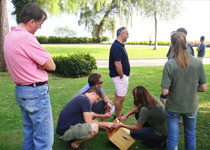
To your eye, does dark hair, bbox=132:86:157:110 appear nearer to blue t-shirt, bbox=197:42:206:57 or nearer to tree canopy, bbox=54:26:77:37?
blue t-shirt, bbox=197:42:206:57

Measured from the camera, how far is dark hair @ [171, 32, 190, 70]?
8.29 feet

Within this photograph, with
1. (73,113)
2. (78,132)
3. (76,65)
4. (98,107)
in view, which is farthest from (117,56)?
(76,65)

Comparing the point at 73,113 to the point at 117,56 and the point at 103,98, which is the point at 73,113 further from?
the point at 117,56

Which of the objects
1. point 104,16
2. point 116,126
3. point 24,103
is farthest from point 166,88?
point 104,16

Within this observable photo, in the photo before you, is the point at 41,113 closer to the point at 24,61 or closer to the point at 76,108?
the point at 24,61

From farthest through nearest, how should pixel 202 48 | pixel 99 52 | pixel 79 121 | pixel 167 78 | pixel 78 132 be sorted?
1. pixel 99 52
2. pixel 202 48
3. pixel 79 121
4. pixel 78 132
5. pixel 167 78

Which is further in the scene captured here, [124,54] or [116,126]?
[124,54]

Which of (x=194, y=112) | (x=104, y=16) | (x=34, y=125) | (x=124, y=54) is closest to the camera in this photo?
(x=34, y=125)

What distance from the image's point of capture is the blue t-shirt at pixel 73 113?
3.20 m

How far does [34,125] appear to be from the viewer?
2432mm

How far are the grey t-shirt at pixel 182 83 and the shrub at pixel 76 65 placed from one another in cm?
739

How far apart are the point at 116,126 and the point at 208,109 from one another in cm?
306

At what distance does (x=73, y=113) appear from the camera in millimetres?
3270

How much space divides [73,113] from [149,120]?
117 centimetres
